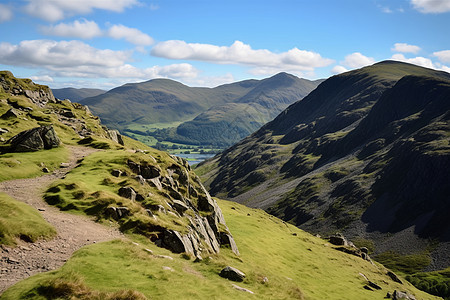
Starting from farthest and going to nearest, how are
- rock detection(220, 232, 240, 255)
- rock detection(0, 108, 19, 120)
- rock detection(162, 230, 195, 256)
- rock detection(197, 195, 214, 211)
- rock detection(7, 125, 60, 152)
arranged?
rock detection(0, 108, 19, 120) < rock detection(7, 125, 60, 152) < rock detection(197, 195, 214, 211) < rock detection(220, 232, 240, 255) < rock detection(162, 230, 195, 256)

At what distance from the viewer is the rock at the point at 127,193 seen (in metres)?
39.3

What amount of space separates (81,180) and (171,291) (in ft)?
81.8

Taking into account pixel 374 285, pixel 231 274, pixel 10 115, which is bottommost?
pixel 374 285

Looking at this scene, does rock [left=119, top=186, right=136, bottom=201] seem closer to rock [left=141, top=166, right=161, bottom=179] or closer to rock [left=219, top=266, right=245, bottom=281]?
rock [left=141, top=166, right=161, bottom=179]

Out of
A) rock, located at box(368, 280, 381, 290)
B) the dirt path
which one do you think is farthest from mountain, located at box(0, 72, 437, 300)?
rock, located at box(368, 280, 381, 290)

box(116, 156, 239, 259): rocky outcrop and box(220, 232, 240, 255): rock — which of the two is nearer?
box(116, 156, 239, 259): rocky outcrop

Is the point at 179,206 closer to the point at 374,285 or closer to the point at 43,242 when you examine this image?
the point at 43,242

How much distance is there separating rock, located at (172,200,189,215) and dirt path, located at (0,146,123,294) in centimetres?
1139

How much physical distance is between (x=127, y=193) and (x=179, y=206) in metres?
7.20

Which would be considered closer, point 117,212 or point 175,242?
point 175,242

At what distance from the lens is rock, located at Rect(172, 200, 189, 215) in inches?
1698

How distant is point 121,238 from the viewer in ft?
99.1

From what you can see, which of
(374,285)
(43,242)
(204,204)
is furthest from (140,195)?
(374,285)

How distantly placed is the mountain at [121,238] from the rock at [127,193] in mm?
117
